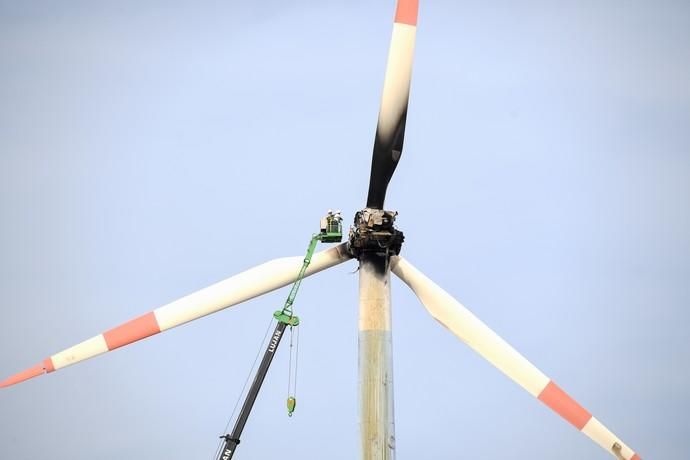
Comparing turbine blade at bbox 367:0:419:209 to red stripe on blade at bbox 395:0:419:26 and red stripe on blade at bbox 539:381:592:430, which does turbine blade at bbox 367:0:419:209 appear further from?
red stripe on blade at bbox 539:381:592:430

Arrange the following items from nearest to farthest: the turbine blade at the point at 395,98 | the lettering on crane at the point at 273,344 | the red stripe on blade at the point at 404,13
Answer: the turbine blade at the point at 395,98 < the red stripe on blade at the point at 404,13 < the lettering on crane at the point at 273,344

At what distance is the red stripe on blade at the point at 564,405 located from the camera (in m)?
73.8

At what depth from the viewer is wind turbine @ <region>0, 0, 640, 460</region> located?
234 ft

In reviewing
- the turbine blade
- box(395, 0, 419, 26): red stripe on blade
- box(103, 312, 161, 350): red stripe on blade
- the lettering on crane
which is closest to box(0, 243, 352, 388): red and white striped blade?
box(103, 312, 161, 350): red stripe on blade

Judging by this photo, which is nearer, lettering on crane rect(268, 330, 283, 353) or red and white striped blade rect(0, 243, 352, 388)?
red and white striped blade rect(0, 243, 352, 388)

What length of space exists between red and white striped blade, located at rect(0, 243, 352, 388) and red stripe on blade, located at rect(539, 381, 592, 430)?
1106cm

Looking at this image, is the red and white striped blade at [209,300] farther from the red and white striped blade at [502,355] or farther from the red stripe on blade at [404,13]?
the red stripe on blade at [404,13]

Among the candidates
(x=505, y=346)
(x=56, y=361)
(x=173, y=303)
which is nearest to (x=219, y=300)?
(x=173, y=303)

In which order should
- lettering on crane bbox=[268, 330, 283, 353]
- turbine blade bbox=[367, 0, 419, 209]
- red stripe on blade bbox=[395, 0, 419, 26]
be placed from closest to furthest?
turbine blade bbox=[367, 0, 419, 209]
red stripe on blade bbox=[395, 0, 419, 26]
lettering on crane bbox=[268, 330, 283, 353]

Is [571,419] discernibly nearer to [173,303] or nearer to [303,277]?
[303,277]

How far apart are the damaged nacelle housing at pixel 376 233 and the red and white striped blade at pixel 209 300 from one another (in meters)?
2.17

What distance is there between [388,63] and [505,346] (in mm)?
14310

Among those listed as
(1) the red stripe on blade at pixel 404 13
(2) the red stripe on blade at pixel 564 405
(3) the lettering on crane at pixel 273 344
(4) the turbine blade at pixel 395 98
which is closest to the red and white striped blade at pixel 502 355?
(2) the red stripe on blade at pixel 564 405

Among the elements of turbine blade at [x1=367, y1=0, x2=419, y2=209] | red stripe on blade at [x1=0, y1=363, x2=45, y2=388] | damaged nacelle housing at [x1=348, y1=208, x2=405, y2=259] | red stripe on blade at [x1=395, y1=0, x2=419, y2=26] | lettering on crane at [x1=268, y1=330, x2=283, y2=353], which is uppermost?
red stripe on blade at [x1=395, y1=0, x2=419, y2=26]
